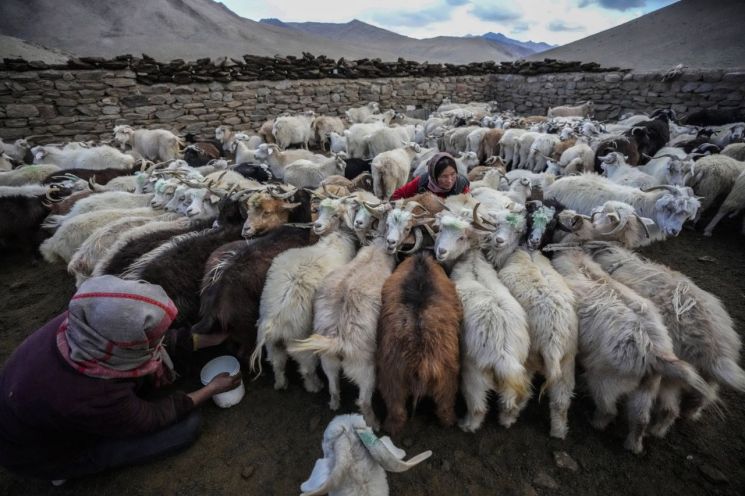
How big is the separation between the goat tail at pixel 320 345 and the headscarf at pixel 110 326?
2.93ft

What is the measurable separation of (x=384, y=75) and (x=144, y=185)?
12789 millimetres

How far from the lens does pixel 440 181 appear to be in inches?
202

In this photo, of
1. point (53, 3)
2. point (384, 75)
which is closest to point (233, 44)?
point (53, 3)

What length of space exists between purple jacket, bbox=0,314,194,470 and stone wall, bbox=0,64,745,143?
37.4ft

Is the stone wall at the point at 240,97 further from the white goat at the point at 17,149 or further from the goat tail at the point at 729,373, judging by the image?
the goat tail at the point at 729,373

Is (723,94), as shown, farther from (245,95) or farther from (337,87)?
(245,95)

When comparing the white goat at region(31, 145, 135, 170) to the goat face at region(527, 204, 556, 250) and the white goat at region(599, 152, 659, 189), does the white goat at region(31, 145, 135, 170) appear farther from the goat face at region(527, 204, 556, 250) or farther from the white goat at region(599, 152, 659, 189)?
the white goat at region(599, 152, 659, 189)

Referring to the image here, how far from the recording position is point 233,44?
43.8 m

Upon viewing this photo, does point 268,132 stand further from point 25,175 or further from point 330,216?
point 330,216

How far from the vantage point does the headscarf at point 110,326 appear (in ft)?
6.32

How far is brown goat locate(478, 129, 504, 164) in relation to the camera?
369 inches

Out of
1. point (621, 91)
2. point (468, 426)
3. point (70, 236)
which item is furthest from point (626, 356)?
point (621, 91)

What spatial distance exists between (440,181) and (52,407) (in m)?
4.65

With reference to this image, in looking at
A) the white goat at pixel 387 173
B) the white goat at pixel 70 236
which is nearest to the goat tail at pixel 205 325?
the white goat at pixel 70 236
